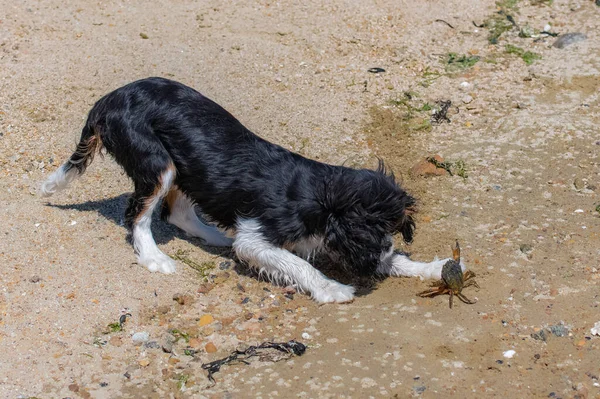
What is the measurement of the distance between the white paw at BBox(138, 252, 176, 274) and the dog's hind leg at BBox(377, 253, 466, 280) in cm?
168

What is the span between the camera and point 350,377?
537 cm

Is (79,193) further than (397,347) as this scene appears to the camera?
Yes

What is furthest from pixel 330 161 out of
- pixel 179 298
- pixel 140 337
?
pixel 140 337

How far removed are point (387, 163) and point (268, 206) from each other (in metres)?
2.22

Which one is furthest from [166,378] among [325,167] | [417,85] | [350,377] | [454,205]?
[417,85]

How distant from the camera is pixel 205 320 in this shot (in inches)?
240

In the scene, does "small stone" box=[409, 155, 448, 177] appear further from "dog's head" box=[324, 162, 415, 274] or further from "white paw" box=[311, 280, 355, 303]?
"white paw" box=[311, 280, 355, 303]

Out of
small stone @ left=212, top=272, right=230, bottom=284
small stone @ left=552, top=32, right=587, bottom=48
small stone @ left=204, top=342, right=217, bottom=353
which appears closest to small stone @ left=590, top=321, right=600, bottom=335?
small stone @ left=204, top=342, right=217, bottom=353

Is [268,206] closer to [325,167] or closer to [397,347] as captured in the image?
[325,167]

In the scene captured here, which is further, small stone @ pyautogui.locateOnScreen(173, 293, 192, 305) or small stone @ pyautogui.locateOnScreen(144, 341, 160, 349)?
small stone @ pyautogui.locateOnScreen(173, 293, 192, 305)

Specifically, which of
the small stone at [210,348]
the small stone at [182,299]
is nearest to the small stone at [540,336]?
the small stone at [210,348]

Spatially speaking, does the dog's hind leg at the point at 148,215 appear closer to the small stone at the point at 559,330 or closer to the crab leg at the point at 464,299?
the crab leg at the point at 464,299

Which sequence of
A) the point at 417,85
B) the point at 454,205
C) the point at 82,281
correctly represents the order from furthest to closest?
the point at 417,85, the point at 454,205, the point at 82,281

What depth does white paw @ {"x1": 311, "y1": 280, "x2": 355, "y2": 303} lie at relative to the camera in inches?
247
